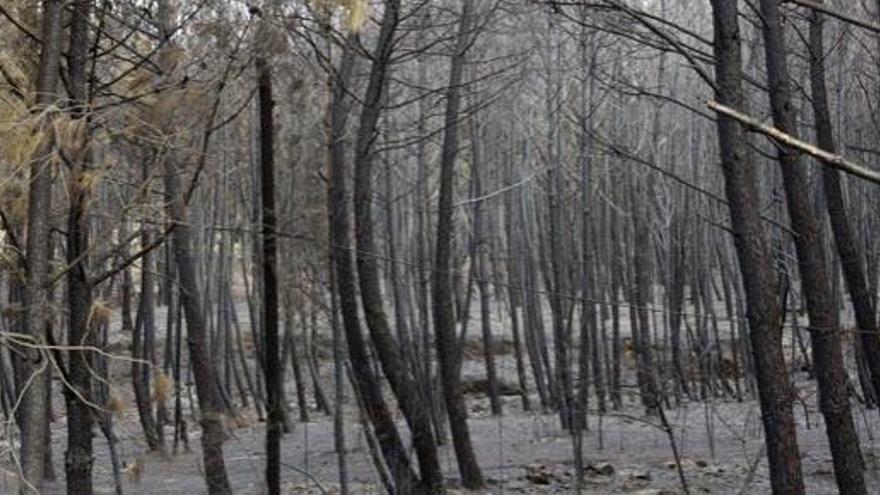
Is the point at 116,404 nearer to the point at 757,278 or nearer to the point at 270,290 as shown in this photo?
the point at 270,290

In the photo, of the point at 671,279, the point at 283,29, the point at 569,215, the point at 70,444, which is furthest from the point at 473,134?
the point at 70,444

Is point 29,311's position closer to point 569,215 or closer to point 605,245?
point 569,215

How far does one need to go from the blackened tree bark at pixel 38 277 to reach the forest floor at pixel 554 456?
3.60 m

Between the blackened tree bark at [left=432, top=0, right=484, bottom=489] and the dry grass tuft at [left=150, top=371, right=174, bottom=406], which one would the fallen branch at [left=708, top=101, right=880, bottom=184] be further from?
the blackened tree bark at [left=432, top=0, right=484, bottom=489]

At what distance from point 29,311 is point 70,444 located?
1.47 metres

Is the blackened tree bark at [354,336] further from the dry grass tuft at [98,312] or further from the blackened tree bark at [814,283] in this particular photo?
the dry grass tuft at [98,312]

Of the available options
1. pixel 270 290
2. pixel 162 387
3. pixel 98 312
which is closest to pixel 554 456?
pixel 270 290

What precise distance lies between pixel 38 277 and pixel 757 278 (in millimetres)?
3467

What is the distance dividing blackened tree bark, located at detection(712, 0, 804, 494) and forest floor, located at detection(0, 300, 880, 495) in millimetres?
→ 1912

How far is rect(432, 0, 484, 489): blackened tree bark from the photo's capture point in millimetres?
10609

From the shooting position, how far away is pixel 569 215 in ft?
54.0

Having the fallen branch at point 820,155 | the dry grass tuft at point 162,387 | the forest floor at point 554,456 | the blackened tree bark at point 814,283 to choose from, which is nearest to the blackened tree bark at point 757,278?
the blackened tree bark at point 814,283

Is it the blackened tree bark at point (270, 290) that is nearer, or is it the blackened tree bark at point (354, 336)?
the blackened tree bark at point (270, 290)

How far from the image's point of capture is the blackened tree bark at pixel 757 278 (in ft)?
20.7
